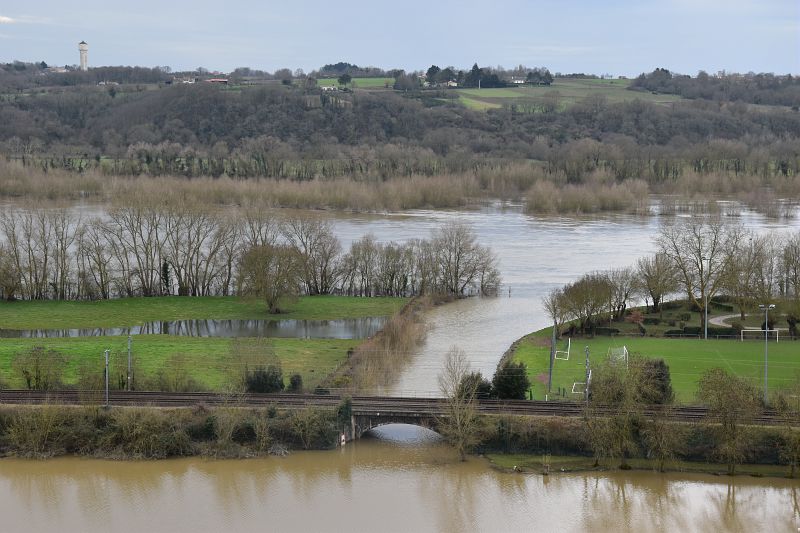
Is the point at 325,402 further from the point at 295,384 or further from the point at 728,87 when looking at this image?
the point at 728,87

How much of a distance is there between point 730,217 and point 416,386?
147 ft

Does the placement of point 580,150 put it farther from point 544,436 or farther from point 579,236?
point 544,436

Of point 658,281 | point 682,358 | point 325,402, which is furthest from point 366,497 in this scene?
point 658,281

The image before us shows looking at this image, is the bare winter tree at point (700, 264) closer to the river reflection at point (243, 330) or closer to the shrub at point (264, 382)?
the river reflection at point (243, 330)

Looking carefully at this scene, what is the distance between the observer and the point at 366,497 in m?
25.5

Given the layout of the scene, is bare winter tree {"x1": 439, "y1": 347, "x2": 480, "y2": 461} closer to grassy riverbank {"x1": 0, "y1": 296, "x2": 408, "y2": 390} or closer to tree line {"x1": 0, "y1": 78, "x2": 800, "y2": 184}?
grassy riverbank {"x1": 0, "y1": 296, "x2": 408, "y2": 390}

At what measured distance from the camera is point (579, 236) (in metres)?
65.6

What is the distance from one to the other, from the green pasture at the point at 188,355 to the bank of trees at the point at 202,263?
8337 millimetres

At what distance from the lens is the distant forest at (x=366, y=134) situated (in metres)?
97.4

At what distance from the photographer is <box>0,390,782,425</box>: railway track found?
28.6m

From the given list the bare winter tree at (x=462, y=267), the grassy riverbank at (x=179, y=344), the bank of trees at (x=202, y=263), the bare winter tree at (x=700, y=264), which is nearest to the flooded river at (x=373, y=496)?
the grassy riverbank at (x=179, y=344)

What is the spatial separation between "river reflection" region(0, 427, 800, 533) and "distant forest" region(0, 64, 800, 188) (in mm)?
64558

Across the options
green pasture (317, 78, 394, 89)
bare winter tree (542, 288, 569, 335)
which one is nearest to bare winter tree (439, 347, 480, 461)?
bare winter tree (542, 288, 569, 335)

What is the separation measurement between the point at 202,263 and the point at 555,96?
94.2 m
